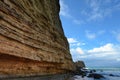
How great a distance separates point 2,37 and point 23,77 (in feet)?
14.7

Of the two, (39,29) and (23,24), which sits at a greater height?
(39,29)

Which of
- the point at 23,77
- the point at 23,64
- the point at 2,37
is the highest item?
the point at 2,37

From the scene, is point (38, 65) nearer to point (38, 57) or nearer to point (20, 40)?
point (38, 57)

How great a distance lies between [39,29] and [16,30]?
5.25 m

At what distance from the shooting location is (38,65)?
17.2 metres

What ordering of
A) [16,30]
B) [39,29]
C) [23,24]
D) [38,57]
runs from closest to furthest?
[16,30]
[23,24]
[38,57]
[39,29]

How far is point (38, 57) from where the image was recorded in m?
16.2

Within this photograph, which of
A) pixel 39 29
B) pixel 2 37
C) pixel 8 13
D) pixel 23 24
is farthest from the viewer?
pixel 39 29

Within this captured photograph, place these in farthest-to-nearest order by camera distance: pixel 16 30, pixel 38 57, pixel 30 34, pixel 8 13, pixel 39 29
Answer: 1. pixel 39 29
2. pixel 38 57
3. pixel 30 34
4. pixel 16 30
5. pixel 8 13

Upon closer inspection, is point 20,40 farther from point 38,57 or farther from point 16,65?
point 38,57

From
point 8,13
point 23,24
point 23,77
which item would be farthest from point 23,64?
point 8,13

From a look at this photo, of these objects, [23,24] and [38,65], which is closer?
[23,24]

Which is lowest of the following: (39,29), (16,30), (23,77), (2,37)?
(23,77)

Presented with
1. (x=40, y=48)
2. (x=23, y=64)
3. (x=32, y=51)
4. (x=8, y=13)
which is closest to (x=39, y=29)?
(x=40, y=48)
